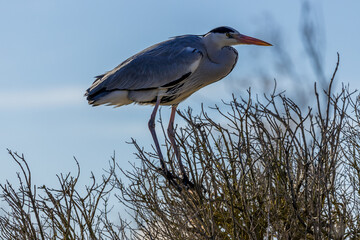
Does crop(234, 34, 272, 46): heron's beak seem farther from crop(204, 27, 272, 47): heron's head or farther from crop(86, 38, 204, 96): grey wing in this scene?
crop(86, 38, 204, 96): grey wing

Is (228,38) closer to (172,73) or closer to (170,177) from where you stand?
(172,73)

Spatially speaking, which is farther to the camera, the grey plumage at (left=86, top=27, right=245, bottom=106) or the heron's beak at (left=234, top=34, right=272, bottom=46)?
the heron's beak at (left=234, top=34, right=272, bottom=46)

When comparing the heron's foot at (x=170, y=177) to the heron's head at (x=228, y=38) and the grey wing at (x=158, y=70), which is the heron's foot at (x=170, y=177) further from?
the heron's head at (x=228, y=38)

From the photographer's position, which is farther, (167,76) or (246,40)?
(246,40)

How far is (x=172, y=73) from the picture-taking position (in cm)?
741

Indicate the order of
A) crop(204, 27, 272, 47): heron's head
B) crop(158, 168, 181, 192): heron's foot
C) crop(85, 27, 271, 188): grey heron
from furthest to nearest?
crop(204, 27, 272, 47): heron's head → crop(85, 27, 271, 188): grey heron → crop(158, 168, 181, 192): heron's foot

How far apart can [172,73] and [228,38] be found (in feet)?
2.70

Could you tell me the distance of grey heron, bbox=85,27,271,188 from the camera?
7359 mm

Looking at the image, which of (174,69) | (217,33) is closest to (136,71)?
(174,69)

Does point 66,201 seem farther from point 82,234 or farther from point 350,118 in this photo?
point 350,118

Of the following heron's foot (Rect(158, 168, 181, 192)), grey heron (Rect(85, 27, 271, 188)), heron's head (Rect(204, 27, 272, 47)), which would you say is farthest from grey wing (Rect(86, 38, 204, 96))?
heron's foot (Rect(158, 168, 181, 192))

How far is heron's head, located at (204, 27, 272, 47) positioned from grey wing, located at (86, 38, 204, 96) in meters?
0.21

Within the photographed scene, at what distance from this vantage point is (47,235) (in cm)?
547

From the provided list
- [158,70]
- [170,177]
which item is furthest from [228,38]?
[170,177]
